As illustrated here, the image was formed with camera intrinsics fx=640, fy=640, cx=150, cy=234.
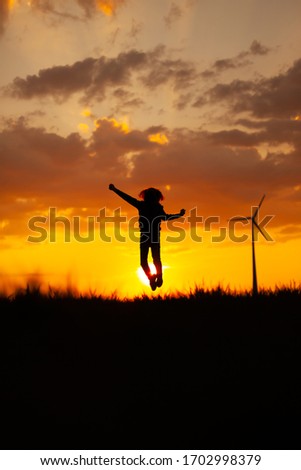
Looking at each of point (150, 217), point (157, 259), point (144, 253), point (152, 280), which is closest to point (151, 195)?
point (150, 217)

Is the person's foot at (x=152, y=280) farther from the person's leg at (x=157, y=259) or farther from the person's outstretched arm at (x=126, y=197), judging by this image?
the person's outstretched arm at (x=126, y=197)

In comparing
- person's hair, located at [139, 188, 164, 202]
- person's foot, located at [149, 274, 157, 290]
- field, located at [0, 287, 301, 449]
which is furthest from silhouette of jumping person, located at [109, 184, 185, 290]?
field, located at [0, 287, 301, 449]

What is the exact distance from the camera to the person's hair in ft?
78.1

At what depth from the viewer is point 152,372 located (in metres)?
21.1

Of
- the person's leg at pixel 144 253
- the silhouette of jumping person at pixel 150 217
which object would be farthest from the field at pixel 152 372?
the silhouette of jumping person at pixel 150 217

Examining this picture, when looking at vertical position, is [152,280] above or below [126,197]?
below

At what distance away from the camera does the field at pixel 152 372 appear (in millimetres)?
17812

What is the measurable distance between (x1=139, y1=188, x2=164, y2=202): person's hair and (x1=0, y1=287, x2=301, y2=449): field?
16.2 ft

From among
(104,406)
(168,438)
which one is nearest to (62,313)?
(104,406)

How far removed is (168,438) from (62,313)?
10812 mm

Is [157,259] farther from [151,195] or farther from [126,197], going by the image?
[126,197]

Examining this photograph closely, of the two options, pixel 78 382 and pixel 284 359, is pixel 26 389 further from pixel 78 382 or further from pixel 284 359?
pixel 284 359

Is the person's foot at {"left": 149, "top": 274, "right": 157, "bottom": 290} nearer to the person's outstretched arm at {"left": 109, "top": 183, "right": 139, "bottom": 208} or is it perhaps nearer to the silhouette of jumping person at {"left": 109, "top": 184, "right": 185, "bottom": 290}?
the silhouette of jumping person at {"left": 109, "top": 184, "right": 185, "bottom": 290}

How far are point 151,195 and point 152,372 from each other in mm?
6611
